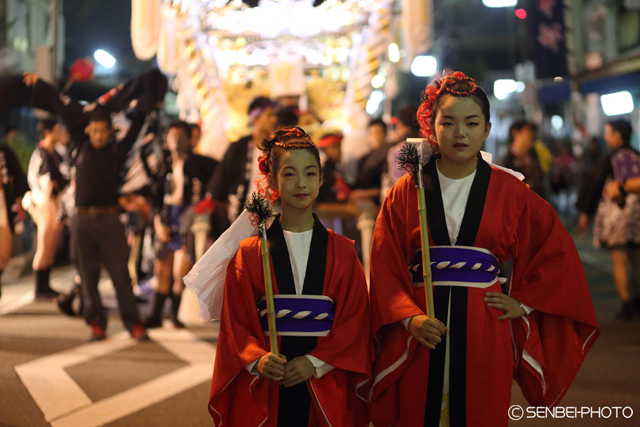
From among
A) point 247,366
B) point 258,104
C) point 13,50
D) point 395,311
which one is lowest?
point 247,366

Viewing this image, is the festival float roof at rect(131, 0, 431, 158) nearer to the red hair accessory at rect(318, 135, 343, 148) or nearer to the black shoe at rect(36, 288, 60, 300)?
the red hair accessory at rect(318, 135, 343, 148)

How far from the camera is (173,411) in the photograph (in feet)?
10.9

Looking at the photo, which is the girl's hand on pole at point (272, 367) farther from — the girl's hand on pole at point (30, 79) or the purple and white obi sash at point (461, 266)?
the girl's hand on pole at point (30, 79)

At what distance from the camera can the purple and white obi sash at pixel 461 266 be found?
2.12 m

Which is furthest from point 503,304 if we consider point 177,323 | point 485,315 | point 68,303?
point 68,303

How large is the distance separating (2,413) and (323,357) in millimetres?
2041

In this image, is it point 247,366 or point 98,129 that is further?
point 98,129

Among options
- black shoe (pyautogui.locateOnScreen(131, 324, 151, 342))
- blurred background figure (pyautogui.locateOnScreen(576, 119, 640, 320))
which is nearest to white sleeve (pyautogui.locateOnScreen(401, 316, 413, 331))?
black shoe (pyautogui.locateOnScreen(131, 324, 151, 342))

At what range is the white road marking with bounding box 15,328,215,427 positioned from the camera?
10.7ft

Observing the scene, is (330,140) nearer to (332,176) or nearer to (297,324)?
(332,176)

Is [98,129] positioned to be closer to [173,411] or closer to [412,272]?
[173,411]

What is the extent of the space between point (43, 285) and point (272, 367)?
5.45 meters

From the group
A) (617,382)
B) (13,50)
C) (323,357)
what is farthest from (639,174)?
(13,50)

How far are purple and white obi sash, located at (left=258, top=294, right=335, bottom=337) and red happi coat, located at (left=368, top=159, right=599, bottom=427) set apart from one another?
0.20 meters
